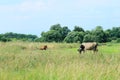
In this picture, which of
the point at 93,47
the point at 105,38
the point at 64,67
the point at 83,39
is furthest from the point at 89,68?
the point at 105,38

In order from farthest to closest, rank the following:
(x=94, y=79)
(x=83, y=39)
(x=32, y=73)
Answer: (x=83, y=39)
(x=32, y=73)
(x=94, y=79)

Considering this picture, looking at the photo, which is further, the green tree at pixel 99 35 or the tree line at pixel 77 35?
the green tree at pixel 99 35

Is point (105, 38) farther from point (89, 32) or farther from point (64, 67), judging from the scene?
point (64, 67)

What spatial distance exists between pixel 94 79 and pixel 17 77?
159 centimetres

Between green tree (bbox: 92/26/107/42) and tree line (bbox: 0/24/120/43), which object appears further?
green tree (bbox: 92/26/107/42)

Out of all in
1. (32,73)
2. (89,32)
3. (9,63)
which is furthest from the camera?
(89,32)

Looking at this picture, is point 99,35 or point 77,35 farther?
point 77,35

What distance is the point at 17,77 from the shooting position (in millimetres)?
7758

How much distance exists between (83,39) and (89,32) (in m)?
6.47

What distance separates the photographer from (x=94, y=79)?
7539 mm

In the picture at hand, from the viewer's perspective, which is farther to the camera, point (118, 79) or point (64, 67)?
point (64, 67)

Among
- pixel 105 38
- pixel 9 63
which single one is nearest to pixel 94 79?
pixel 9 63

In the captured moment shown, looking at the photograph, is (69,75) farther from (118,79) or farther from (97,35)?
(97,35)

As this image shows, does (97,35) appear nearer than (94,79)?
No
